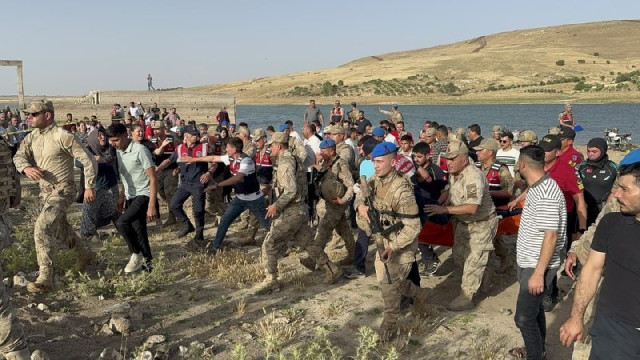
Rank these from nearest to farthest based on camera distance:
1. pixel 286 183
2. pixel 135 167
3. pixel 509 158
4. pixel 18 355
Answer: pixel 18 355, pixel 286 183, pixel 135 167, pixel 509 158

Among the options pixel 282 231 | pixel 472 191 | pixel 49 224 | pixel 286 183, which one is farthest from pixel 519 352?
pixel 49 224

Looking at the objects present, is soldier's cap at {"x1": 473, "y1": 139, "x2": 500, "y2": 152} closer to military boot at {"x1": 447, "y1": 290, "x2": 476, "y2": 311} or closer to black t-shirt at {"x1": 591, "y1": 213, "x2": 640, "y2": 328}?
military boot at {"x1": 447, "y1": 290, "x2": 476, "y2": 311}

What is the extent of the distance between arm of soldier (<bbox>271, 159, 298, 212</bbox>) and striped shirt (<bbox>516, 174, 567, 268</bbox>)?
2912 millimetres

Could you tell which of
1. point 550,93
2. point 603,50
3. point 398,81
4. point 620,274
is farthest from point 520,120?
point 603,50

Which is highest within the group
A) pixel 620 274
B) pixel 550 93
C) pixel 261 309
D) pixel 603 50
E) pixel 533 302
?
pixel 603 50

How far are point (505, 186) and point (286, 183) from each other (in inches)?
→ 132

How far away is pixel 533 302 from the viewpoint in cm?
382

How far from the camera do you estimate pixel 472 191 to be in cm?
541

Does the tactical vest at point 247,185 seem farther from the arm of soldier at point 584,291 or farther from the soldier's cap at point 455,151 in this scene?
the arm of soldier at point 584,291

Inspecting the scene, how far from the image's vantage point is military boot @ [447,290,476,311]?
562cm

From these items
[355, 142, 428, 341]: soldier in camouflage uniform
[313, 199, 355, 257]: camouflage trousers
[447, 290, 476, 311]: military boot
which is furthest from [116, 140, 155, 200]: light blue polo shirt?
[447, 290, 476, 311]: military boot

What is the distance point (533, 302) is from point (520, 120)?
1463 inches

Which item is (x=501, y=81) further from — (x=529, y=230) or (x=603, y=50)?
(x=529, y=230)

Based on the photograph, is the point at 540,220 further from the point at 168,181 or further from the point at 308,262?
the point at 168,181
